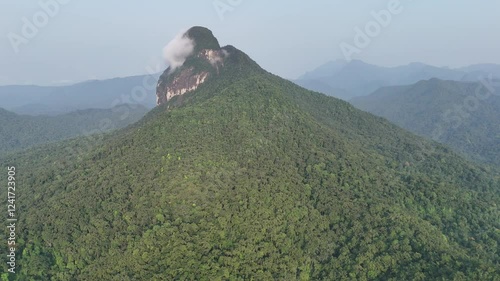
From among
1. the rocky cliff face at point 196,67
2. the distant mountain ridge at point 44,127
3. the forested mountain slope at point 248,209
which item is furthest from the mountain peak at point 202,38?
the distant mountain ridge at point 44,127

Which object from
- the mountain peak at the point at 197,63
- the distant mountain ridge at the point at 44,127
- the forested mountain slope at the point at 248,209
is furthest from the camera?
the distant mountain ridge at the point at 44,127

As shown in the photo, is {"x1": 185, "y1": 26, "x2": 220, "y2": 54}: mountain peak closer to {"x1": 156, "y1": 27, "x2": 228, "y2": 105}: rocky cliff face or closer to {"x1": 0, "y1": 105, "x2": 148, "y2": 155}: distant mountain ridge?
{"x1": 156, "y1": 27, "x2": 228, "y2": 105}: rocky cliff face

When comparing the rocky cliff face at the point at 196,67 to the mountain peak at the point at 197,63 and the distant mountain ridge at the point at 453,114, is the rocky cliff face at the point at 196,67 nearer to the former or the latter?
the mountain peak at the point at 197,63

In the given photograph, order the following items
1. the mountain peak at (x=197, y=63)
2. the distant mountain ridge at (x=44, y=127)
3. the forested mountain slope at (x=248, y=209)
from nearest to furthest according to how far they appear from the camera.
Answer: the forested mountain slope at (x=248, y=209) < the mountain peak at (x=197, y=63) < the distant mountain ridge at (x=44, y=127)

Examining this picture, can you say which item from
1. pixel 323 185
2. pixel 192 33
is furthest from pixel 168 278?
pixel 192 33

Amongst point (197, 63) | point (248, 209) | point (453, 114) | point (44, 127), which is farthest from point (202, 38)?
point (453, 114)

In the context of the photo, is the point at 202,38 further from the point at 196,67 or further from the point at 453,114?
the point at 453,114

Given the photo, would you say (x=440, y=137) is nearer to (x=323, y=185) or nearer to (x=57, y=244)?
(x=323, y=185)

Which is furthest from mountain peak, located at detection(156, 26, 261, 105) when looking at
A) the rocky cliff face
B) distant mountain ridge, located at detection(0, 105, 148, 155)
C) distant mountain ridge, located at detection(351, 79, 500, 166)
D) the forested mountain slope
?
distant mountain ridge, located at detection(351, 79, 500, 166)
